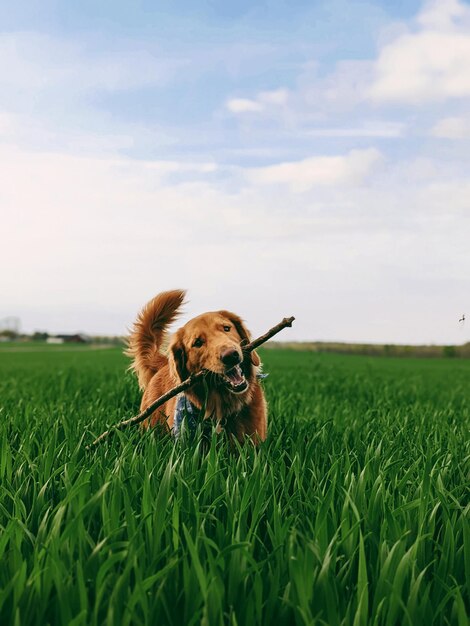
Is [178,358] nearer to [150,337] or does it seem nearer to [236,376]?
[236,376]

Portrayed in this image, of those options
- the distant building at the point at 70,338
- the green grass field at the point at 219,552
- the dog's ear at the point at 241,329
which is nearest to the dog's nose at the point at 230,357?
the dog's ear at the point at 241,329

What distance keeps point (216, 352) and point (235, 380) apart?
212 mm

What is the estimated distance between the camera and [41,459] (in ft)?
10.0

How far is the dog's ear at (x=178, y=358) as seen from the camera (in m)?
3.78

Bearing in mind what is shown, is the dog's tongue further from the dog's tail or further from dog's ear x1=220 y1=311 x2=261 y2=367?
the dog's tail

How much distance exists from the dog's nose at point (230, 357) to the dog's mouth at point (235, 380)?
65mm

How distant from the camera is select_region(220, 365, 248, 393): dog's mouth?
3.46 metres

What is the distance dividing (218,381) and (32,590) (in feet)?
6.41

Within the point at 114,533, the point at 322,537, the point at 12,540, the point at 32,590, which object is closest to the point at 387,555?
the point at 322,537

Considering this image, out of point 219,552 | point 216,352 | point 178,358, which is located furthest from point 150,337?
point 219,552

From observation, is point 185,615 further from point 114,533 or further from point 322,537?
point 322,537

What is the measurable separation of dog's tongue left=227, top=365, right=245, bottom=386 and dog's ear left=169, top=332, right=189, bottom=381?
1.40 ft

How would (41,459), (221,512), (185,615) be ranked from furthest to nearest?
(41,459), (221,512), (185,615)

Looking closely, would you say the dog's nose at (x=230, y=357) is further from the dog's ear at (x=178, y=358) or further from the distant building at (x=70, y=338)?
the distant building at (x=70, y=338)
